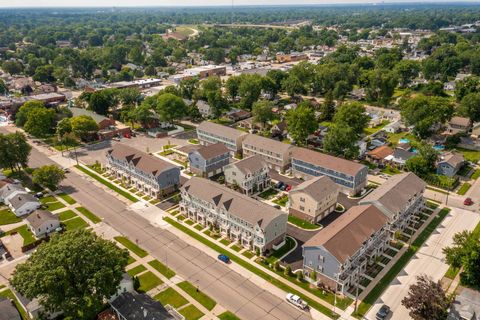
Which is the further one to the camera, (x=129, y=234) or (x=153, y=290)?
(x=129, y=234)

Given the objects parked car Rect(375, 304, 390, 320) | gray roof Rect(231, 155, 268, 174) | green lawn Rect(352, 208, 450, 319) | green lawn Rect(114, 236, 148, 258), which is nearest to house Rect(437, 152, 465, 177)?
green lawn Rect(352, 208, 450, 319)

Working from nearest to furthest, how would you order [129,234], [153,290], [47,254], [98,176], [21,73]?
[47,254]
[153,290]
[129,234]
[98,176]
[21,73]

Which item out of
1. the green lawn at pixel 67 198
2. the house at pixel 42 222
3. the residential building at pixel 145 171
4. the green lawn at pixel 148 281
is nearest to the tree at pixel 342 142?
the residential building at pixel 145 171

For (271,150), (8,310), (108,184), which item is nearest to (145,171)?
(108,184)

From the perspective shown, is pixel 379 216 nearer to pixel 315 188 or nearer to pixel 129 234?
pixel 315 188

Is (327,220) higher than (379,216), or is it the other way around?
(379,216)

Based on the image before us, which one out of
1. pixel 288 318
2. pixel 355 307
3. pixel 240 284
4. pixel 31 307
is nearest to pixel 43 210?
pixel 31 307
